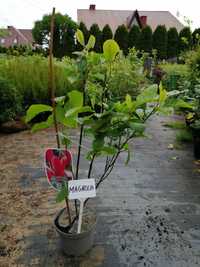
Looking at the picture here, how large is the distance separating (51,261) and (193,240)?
0.94 meters

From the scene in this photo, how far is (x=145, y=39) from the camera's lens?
21.5 meters

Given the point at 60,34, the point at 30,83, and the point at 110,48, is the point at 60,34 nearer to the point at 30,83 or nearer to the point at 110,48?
the point at 30,83

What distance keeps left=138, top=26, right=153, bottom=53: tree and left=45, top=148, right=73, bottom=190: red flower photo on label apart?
823 inches

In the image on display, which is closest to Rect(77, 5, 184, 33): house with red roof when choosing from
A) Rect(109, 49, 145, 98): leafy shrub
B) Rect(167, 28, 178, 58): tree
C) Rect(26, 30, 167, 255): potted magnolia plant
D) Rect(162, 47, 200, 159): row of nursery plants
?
Rect(167, 28, 178, 58): tree

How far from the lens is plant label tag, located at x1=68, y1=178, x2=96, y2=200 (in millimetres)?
1606

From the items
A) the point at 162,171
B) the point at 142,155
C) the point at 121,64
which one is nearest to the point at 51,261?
the point at 162,171

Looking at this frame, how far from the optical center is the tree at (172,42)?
2214cm

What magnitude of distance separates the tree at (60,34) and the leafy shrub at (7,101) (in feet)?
45.8

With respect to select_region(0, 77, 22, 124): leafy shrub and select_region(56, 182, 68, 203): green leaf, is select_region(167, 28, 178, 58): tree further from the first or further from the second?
select_region(56, 182, 68, 203): green leaf

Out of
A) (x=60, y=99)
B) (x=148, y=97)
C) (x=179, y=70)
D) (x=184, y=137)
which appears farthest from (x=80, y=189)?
(x=179, y=70)

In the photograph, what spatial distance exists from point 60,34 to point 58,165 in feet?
69.4

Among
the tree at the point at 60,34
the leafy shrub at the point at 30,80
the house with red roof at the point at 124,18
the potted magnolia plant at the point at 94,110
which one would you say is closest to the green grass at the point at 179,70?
the leafy shrub at the point at 30,80

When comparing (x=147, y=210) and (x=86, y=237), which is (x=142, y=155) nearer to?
(x=147, y=210)

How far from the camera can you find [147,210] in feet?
7.75
